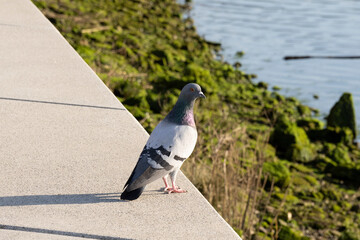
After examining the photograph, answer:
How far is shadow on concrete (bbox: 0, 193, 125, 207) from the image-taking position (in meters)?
3.26

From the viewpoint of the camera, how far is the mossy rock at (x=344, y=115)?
10648mm

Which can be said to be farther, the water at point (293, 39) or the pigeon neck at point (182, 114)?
the water at point (293, 39)

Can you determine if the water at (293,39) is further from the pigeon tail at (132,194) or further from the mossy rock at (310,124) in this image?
the pigeon tail at (132,194)

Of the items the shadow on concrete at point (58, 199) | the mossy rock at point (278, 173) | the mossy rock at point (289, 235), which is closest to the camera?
the shadow on concrete at point (58, 199)

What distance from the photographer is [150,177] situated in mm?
3170

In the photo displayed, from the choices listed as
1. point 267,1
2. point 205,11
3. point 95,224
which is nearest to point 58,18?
point 95,224

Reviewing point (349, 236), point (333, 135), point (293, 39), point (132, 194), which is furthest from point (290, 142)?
point (293, 39)

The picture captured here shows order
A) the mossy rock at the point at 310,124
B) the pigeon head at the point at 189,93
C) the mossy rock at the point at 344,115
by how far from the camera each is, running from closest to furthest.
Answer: the pigeon head at the point at 189,93, the mossy rock at the point at 310,124, the mossy rock at the point at 344,115

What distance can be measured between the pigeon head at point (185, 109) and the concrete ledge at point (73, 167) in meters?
0.52

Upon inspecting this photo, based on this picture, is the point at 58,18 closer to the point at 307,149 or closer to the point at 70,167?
the point at 307,149

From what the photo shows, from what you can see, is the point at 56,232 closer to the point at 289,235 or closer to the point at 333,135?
the point at 289,235

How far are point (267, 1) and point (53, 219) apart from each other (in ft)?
73.8

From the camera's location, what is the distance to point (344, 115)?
10.8m

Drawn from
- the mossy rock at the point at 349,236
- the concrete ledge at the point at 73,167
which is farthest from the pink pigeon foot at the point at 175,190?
the mossy rock at the point at 349,236
